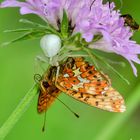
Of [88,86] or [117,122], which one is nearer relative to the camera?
[88,86]

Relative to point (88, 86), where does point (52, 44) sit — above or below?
above

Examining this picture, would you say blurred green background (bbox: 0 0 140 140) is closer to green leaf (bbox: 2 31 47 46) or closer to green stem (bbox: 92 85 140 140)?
green stem (bbox: 92 85 140 140)

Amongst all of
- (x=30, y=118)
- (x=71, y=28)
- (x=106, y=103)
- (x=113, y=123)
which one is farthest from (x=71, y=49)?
(x=30, y=118)

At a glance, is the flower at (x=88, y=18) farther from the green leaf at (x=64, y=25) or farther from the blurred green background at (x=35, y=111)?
the blurred green background at (x=35, y=111)

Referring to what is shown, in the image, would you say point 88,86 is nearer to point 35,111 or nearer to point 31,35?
point 31,35

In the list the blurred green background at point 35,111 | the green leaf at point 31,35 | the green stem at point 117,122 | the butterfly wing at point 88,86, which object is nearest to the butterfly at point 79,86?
the butterfly wing at point 88,86

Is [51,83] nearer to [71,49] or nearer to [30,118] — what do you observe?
[71,49]

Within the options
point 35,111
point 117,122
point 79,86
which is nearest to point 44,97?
point 79,86
